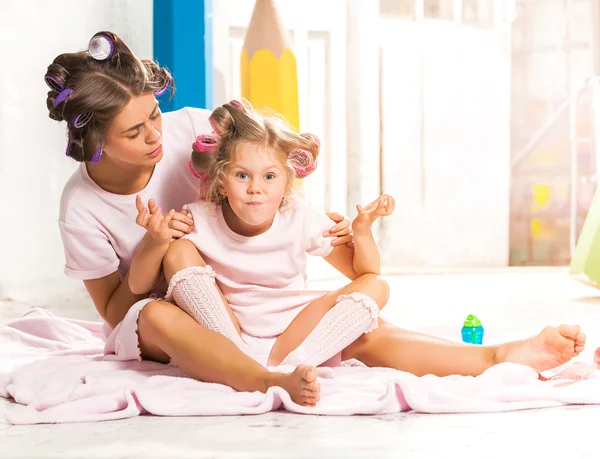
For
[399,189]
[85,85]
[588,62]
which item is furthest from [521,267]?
[85,85]

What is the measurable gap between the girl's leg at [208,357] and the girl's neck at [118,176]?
10.0 inches

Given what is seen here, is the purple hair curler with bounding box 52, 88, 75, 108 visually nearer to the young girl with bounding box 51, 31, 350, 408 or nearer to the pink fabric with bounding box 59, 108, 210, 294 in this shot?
the young girl with bounding box 51, 31, 350, 408

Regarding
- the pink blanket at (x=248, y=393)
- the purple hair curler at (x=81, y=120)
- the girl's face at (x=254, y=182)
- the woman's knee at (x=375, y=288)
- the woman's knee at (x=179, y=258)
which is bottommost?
the pink blanket at (x=248, y=393)

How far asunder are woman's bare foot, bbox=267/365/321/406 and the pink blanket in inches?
0.5

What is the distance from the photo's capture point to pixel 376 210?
1316 mm

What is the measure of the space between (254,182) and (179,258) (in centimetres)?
16

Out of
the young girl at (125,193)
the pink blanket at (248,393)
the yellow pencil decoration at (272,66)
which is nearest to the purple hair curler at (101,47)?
the young girl at (125,193)

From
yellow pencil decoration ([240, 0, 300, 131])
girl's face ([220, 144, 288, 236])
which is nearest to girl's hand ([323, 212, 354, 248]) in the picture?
girl's face ([220, 144, 288, 236])

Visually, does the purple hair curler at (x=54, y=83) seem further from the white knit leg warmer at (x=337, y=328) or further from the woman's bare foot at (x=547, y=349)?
the woman's bare foot at (x=547, y=349)

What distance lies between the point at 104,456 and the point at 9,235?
196cm

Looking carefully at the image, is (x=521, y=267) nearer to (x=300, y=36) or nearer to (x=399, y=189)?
(x=399, y=189)

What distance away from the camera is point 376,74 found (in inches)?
137

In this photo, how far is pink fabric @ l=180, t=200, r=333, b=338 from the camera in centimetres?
134

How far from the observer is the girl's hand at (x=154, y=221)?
1.24 metres
